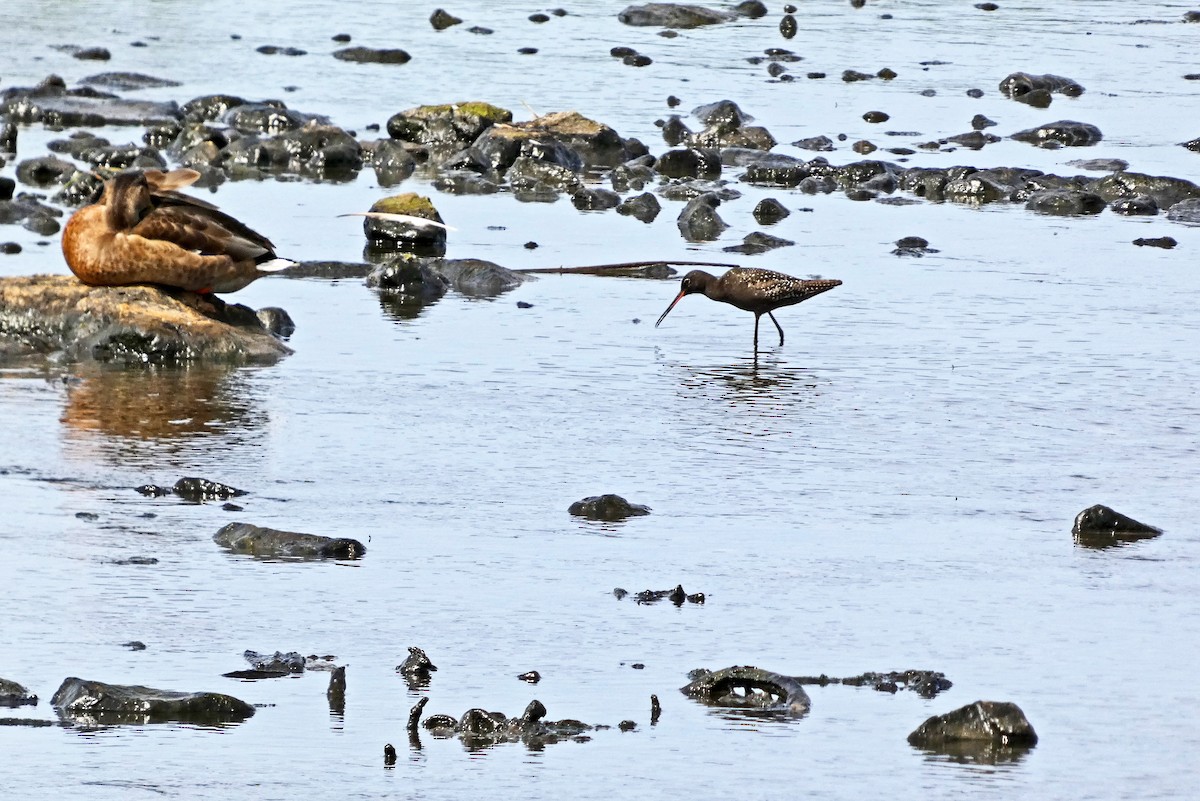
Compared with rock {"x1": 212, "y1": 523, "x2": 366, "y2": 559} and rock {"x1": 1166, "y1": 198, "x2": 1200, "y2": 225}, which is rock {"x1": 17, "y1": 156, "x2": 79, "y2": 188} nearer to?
rock {"x1": 1166, "y1": 198, "x2": 1200, "y2": 225}

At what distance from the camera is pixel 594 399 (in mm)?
11086

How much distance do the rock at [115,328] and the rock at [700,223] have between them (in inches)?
199

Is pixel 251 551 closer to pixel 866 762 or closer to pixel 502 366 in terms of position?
pixel 866 762

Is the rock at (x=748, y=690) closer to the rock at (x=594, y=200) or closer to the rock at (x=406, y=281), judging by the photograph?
the rock at (x=406, y=281)

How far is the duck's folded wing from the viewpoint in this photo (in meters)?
12.1

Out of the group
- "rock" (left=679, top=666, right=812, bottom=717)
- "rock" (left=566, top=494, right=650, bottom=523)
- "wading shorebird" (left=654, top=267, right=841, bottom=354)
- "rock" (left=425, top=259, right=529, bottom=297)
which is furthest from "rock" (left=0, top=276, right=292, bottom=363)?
"rock" (left=679, top=666, right=812, bottom=717)

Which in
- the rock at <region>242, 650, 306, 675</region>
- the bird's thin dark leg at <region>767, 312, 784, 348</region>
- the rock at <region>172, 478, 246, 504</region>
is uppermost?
the rock at <region>242, 650, 306, 675</region>

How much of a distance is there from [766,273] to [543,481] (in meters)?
4.06

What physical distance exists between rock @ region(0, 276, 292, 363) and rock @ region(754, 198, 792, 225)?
6.07 m

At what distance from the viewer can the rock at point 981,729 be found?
6.30 metres

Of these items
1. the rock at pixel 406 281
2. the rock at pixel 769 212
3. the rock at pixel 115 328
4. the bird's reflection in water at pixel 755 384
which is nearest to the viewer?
the bird's reflection in water at pixel 755 384

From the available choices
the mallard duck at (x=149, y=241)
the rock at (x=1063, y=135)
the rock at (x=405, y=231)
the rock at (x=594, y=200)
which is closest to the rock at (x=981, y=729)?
the mallard duck at (x=149, y=241)

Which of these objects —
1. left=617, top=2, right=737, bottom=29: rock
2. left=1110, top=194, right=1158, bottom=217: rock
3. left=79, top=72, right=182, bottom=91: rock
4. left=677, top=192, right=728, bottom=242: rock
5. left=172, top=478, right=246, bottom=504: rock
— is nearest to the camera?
left=172, top=478, right=246, bottom=504: rock

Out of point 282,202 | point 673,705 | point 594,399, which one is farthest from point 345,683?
point 282,202
